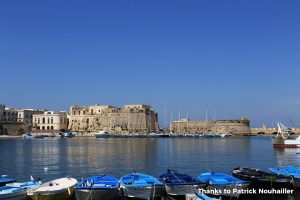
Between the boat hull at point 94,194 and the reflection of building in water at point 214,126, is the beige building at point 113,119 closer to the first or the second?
the reflection of building in water at point 214,126

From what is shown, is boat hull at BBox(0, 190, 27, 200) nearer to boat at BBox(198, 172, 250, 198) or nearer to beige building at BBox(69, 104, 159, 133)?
boat at BBox(198, 172, 250, 198)

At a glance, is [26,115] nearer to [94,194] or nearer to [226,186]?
[94,194]

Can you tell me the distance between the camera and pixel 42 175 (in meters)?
31.3

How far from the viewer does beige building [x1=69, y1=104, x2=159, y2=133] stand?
145125mm

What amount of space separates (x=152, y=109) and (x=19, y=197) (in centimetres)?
13743

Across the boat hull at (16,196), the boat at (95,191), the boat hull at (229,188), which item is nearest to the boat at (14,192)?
the boat hull at (16,196)

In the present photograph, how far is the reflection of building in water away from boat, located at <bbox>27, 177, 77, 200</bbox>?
5486 inches

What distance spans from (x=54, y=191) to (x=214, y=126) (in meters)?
144

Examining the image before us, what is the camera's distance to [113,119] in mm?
146250

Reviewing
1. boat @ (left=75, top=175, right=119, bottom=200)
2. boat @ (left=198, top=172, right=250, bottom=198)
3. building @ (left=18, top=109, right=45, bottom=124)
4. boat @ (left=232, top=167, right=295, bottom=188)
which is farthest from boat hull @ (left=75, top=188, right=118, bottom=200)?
building @ (left=18, top=109, right=45, bottom=124)

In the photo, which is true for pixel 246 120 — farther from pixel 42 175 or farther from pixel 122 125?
pixel 42 175

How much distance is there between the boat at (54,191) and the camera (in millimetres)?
18227

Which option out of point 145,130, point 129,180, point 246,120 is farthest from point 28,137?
point 129,180

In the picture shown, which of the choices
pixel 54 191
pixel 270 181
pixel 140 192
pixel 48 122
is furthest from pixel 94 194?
pixel 48 122
